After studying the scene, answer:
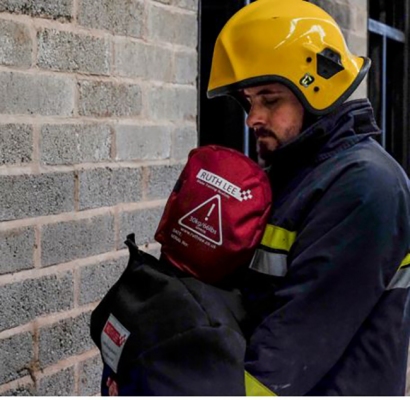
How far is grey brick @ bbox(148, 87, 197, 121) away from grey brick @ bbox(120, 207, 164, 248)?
404 millimetres

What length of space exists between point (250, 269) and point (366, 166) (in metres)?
0.39

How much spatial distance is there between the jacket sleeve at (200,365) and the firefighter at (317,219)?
0.06 metres

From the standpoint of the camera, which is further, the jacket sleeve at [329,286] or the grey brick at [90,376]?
the grey brick at [90,376]

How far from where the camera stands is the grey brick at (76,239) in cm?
281

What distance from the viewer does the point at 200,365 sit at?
1.85m

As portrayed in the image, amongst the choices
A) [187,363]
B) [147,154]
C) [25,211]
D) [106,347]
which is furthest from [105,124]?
[187,363]

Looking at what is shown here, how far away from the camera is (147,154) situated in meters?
3.34

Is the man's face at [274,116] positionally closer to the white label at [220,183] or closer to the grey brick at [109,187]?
the white label at [220,183]

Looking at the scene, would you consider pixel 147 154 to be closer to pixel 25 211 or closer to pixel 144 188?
pixel 144 188

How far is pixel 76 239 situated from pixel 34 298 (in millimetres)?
292

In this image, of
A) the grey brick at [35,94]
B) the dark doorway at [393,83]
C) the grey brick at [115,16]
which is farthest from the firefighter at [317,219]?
the dark doorway at [393,83]

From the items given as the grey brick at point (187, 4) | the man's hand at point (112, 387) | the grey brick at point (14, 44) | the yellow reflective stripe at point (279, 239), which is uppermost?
the grey brick at point (187, 4)

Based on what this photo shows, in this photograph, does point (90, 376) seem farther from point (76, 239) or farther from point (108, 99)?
point (108, 99)

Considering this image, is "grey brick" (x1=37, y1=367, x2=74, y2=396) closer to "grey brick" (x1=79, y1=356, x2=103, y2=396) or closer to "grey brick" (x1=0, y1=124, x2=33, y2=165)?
"grey brick" (x1=79, y1=356, x2=103, y2=396)
